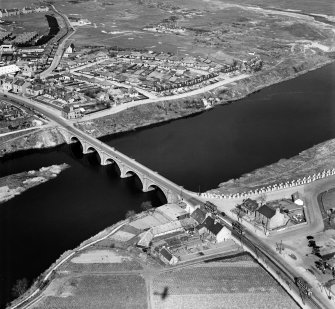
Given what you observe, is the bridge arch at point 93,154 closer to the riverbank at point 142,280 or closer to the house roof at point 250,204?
the riverbank at point 142,280

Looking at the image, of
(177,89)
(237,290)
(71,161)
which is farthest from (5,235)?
(177,89)

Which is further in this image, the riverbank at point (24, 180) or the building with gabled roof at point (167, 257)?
the riverbank at point (24, 180)

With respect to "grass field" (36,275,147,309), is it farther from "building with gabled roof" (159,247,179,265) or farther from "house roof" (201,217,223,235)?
"house roof" (201,217,223,235)

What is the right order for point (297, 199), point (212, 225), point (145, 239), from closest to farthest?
point (145, 239) < point (212, 225) < point (297, 199)

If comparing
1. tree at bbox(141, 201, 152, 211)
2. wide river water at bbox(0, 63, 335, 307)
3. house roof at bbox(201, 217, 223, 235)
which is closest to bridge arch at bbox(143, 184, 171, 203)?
wide river water at bbox(0, 63, 335, 307)

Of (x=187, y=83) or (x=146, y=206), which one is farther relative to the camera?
(x=187, y=83)

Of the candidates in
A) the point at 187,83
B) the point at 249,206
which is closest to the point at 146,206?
the point at 249,206

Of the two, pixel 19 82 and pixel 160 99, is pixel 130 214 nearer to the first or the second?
pixel 160 99

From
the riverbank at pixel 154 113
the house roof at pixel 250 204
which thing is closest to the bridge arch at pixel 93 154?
the riverbank at pixel 154 113
